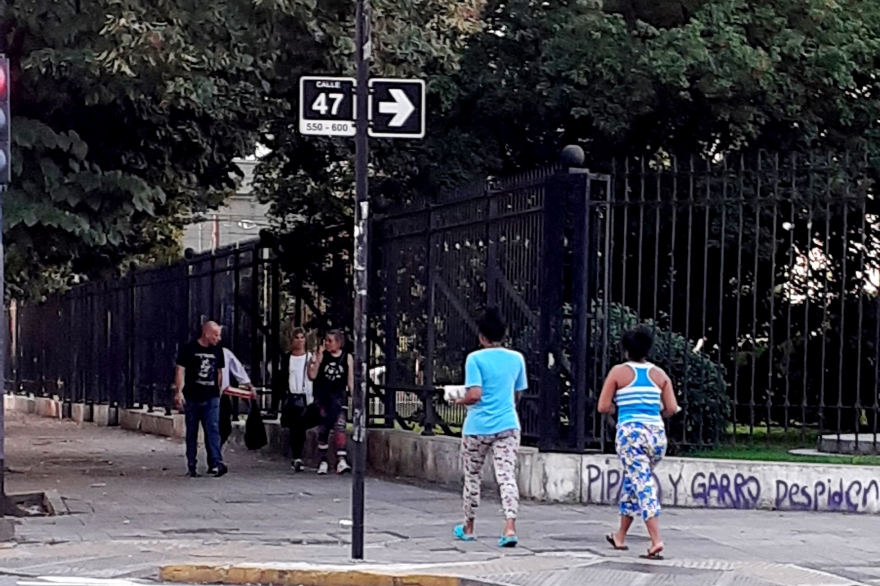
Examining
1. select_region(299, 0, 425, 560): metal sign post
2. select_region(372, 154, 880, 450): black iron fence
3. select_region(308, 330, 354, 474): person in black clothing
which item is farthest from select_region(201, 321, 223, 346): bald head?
select_region(299, 0, 425, 560): metal sign post

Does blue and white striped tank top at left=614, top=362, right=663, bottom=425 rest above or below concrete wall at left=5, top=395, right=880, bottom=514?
above

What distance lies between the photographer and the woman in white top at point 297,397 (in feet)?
56.9

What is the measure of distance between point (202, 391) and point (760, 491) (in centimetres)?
650

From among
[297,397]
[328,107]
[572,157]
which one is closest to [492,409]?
[328,107]

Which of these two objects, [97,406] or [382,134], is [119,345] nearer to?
[97,406]

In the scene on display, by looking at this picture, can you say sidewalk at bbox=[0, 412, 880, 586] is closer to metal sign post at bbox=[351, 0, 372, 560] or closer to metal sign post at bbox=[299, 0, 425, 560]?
metal sign post at bbox=[351, 0, 372, 560]

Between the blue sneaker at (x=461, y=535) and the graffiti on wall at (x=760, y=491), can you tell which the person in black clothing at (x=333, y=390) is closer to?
the graffiti on wall at (x=760, y=491)

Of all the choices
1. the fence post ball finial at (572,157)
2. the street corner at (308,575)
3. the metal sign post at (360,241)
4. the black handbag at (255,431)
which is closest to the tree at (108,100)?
the fence post ball finial at (572,157)

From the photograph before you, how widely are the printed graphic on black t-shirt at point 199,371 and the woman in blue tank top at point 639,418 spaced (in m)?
7.25

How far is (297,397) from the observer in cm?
1758

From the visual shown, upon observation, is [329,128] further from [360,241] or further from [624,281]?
[624,281]

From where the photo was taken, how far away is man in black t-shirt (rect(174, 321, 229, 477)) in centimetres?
1669

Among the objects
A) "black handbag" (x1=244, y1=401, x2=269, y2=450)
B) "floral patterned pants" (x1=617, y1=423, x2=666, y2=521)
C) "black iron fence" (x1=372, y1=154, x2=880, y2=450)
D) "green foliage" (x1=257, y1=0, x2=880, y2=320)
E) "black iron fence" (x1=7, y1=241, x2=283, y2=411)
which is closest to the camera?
"floral patterned pants" (x1=617, y1=423, x2=666, y2=521)

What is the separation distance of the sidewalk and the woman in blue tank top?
1.35 ft
